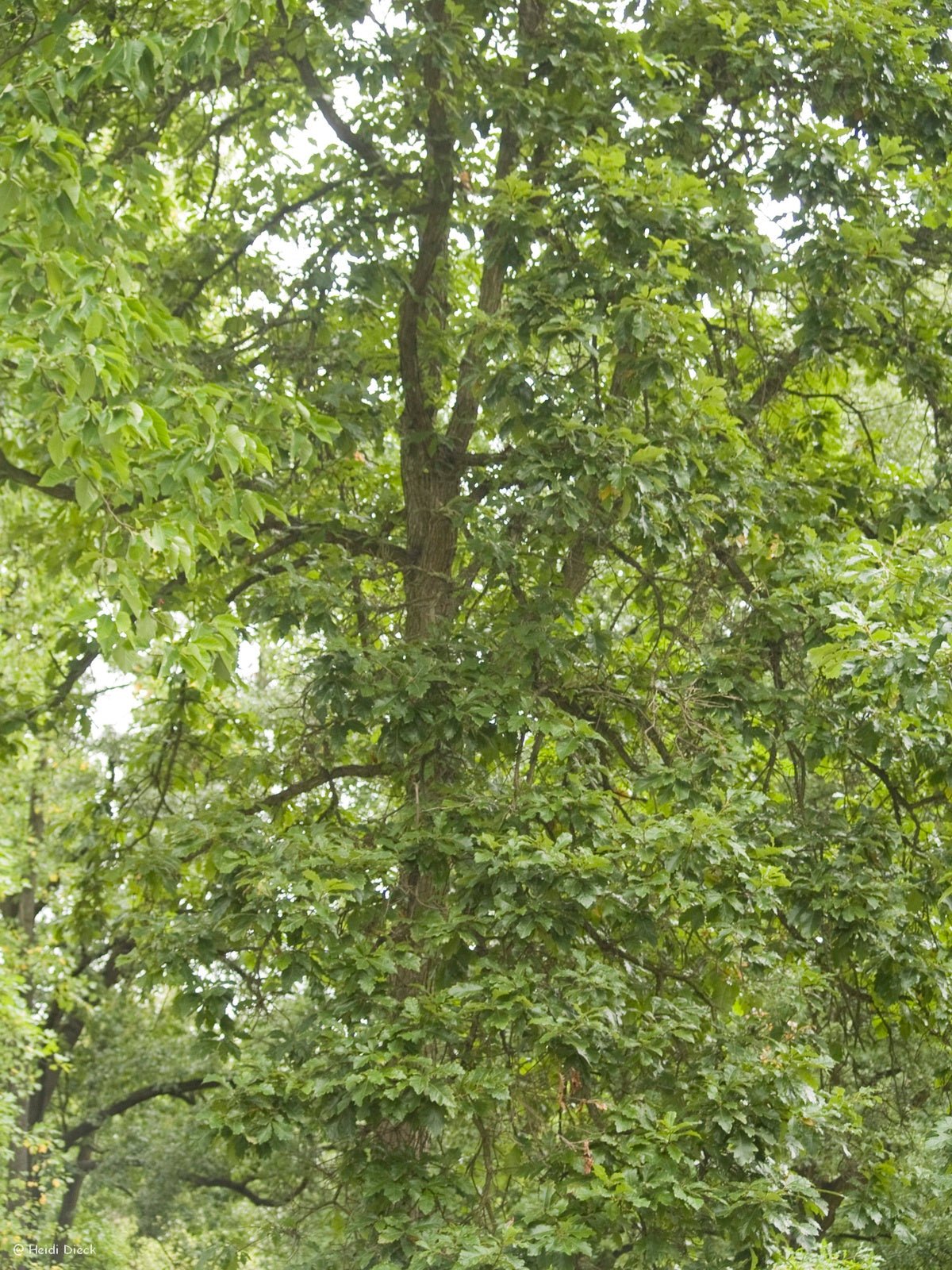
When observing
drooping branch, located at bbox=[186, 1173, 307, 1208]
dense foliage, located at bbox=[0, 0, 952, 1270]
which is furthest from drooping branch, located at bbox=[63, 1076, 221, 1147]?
dense foliage, located at bbox=[0, 0, 952, 1270]

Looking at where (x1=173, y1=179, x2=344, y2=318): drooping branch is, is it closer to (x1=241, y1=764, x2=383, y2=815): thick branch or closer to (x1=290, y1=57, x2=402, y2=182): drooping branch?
(x1=290, y1=57, x2=402, y2=182): drooping branch

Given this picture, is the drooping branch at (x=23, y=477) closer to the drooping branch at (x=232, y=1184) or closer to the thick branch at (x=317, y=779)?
the thick branch at (x=317, y=779)

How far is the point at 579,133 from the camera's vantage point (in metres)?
7.19

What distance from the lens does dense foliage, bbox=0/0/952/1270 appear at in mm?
5164

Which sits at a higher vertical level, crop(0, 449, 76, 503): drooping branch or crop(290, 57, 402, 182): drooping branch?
crop(290, 57, 402, 182): drooping branch

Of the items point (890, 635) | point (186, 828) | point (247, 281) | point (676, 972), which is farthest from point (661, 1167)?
point (247, 281)

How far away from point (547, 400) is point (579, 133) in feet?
5.63

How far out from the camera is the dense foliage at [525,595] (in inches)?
203

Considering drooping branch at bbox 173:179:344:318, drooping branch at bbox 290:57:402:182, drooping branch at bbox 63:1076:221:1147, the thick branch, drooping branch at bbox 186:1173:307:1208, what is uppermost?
drooping branch at bbox 290:57:402:182

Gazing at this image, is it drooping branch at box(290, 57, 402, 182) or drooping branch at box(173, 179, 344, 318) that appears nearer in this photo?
drooping branch at box(290, 57, 402, 182)

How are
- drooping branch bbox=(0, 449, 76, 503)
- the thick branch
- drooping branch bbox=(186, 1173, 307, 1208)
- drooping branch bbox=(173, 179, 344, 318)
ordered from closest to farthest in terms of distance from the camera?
1. drooping branch bbox=(0, 449, 76, 503)
2. the thick branch
3. drooping branch bbox=(173, 179, 344, 318)
4. drooping branch bbox=(186, 1173, 307, 1208)
